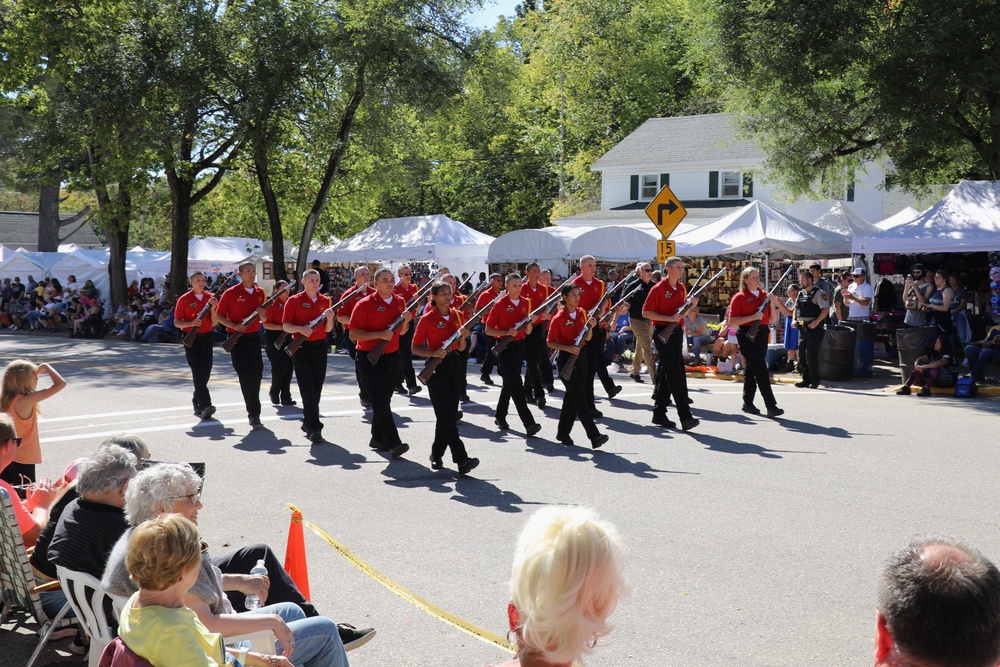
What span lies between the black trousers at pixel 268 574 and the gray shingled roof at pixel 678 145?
129ft

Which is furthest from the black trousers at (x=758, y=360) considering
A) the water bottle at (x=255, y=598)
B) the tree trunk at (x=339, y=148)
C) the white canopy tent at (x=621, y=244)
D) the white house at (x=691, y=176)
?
the white house at (x=691, y=176)

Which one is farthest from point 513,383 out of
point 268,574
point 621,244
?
point 621,244

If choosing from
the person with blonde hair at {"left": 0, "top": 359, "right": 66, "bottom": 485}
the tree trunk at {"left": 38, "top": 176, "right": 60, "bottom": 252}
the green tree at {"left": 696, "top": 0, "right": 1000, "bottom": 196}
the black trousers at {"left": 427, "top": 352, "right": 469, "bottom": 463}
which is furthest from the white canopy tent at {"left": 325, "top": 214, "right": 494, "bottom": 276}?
the tree trunk at {"left": 38, "top": 176, "right": 60, "bottom": 252}

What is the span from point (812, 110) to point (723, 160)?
20.3 m

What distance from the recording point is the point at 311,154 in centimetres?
2966

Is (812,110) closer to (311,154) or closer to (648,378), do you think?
(648,378)

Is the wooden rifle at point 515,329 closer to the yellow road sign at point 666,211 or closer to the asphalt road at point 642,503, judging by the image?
the asphalt road at point 642,503

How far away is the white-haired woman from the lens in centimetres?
393

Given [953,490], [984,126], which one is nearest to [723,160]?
[984,126]

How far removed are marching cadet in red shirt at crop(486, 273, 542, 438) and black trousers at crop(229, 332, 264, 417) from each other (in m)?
3.04

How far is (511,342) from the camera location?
476 inches

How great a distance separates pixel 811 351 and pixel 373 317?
8635mm

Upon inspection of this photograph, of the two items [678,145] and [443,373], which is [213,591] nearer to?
[443,373]

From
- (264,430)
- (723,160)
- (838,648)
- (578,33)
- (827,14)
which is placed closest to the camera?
(838,648)
